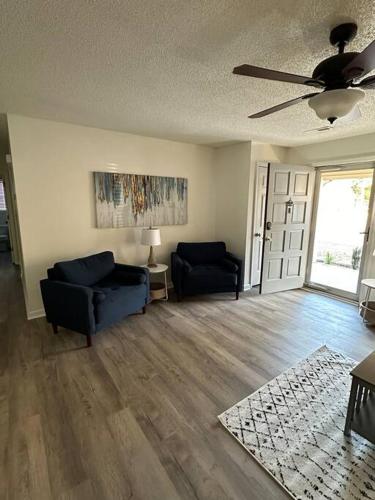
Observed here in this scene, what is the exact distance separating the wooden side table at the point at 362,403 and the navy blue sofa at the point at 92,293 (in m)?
2.21

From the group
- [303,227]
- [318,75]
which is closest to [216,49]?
[318,75]

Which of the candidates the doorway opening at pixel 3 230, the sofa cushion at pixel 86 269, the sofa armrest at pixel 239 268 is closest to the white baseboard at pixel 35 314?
the sofa cushion at pixel 86 269

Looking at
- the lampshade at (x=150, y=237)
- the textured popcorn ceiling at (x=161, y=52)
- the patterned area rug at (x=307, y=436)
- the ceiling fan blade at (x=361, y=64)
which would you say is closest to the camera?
the ceiling fan blade at (x=361, y=64)

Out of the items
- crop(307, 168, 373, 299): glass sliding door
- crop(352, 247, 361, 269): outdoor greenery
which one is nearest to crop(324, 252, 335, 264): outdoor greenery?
crop(307, 168, 373, 299): glass sliding door

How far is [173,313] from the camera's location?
11.4 feet

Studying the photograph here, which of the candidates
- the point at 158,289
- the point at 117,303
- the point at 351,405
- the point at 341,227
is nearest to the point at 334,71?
the point at 351,405

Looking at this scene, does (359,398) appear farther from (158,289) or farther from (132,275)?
(158,289)

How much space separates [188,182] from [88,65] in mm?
2677

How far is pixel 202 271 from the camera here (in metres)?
3.83

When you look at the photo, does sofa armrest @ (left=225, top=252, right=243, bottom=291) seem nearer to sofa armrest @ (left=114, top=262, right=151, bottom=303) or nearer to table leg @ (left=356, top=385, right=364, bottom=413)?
sofa armrest @ (left=114, top=262, right=151, bottom=303)

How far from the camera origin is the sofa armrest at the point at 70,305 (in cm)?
251

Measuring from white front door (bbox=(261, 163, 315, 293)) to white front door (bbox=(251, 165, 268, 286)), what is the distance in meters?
Answer: 0.21

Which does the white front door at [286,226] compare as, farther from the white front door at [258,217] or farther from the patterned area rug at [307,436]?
the patterned area rug at [307,436]

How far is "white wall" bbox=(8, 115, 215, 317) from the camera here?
297 centimetres
